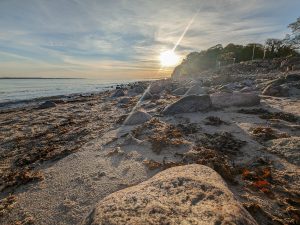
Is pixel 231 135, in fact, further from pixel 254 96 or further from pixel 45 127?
pixel 45 127

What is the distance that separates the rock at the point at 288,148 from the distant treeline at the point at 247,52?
195 feet

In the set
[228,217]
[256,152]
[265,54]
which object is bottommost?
[256,152]

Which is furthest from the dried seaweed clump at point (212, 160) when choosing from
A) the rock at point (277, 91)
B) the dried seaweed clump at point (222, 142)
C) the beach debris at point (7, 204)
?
the rock at point (277, 91)

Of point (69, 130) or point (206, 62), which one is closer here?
point (69, 130)

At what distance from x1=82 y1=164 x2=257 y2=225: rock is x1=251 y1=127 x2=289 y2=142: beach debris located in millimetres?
3171

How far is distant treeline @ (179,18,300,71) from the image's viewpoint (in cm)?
5569

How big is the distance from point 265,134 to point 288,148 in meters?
1.05

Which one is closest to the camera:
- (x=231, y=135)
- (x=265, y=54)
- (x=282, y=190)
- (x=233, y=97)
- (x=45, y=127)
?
(x=282, y=190)

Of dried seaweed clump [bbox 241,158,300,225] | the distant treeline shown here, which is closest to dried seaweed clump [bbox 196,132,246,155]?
dried seaweed clump [bbox 241,158,300,225]

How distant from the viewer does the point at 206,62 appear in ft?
302

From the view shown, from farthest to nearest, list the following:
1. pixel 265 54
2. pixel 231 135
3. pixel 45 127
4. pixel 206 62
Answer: pixel 206 62, pixel 265 54, pixel 45 127, pixel 231 135

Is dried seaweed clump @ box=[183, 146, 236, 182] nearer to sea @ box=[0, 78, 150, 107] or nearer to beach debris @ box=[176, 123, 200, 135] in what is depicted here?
beach debris @ box=[176, 123, 200, 135]

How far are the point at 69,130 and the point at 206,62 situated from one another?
90407 mm

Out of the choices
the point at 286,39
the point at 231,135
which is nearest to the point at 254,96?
the point at 231,135
